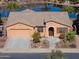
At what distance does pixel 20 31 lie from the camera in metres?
53.0

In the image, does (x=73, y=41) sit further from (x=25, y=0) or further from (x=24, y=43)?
(x=25, y=0)

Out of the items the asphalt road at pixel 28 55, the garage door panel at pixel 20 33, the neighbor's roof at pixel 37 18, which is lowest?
the asphalt road at pixel 28 55

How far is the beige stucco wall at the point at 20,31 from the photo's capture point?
5278cm

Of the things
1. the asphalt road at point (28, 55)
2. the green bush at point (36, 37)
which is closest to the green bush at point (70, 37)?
the green bush at point (36, 37)

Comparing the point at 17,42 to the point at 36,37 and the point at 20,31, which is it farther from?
the point at 20,31

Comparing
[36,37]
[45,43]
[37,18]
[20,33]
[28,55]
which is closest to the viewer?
[28,55]

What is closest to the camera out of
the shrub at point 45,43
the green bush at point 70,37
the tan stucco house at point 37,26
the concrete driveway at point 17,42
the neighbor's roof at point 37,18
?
the shrub at point 45,43

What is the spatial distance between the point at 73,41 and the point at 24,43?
7.59 m

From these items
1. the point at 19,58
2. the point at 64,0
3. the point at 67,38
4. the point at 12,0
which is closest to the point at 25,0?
the point at 12,0

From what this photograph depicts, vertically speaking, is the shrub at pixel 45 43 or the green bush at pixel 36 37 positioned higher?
the green bush at pixel 36 37

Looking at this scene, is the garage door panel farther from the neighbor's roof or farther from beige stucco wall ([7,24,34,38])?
the neighbor's roof

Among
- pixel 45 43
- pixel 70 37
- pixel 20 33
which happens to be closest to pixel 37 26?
pixel 20 33

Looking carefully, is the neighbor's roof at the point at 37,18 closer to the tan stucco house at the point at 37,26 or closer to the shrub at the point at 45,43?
the tan stucco house at the point at 37,26

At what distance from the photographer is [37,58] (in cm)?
4244
